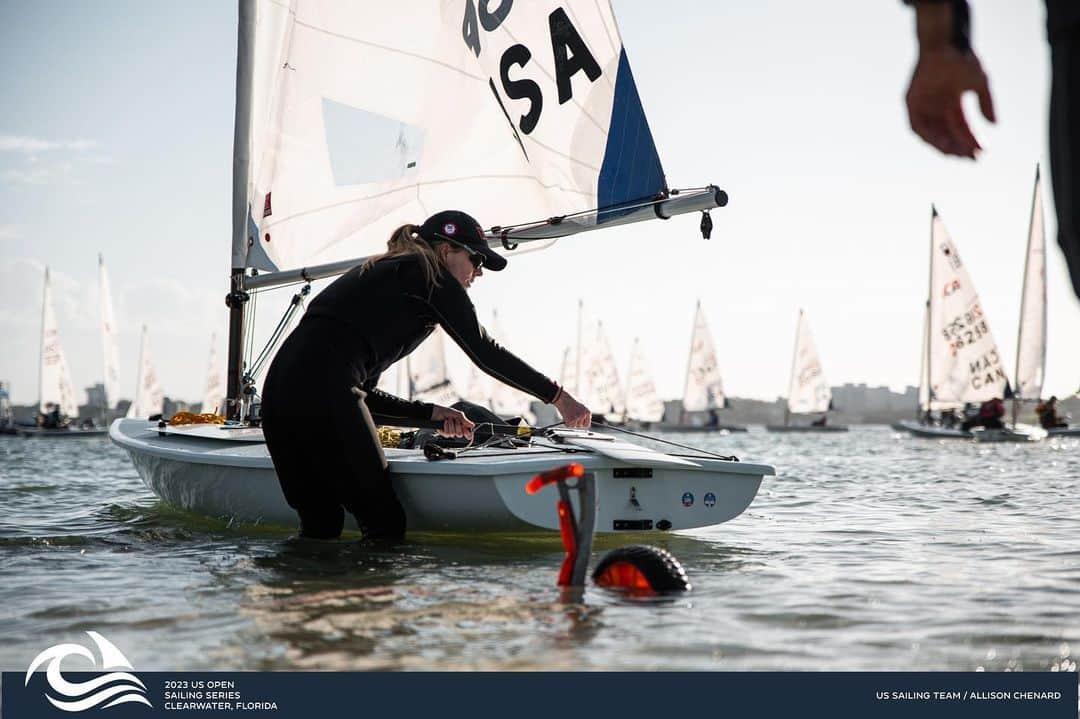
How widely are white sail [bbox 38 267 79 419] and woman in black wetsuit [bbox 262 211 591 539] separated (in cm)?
3676

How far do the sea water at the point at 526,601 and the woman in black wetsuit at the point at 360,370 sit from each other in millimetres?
241

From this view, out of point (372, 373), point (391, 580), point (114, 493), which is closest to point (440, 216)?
point (372, 373)

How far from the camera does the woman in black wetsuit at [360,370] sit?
3928mm

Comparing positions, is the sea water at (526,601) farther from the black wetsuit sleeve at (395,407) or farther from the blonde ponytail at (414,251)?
the blonde ponytail at (414,251)

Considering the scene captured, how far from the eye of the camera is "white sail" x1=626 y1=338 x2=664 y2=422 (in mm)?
53031

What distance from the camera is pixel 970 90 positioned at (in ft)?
6.19

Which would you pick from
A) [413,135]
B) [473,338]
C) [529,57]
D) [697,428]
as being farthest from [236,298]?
[697,428]

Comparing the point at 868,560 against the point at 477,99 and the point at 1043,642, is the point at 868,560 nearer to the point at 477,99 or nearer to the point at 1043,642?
the point at 1043,642

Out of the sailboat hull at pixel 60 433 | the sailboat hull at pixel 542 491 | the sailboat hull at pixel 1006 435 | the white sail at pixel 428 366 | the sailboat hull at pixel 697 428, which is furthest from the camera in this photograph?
the sailboat hull at pixel 697 428

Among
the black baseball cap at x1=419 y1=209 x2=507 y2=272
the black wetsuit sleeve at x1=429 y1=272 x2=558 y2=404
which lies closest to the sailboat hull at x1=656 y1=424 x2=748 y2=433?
the black baseball cap at x1=419 y1=209 x2=507 y2=272

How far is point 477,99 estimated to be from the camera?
639 cm

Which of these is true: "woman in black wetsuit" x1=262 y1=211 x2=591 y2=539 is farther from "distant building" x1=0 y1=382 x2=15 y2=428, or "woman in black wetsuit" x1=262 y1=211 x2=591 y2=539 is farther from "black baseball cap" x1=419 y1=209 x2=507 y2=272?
Result: "distant building" x1=0 y1=382 x2=15 y2=428

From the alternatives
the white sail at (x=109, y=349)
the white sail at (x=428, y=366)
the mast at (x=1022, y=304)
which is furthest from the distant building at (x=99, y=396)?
the mast at (x=1022, y=304)

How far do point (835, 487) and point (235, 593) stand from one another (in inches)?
302
